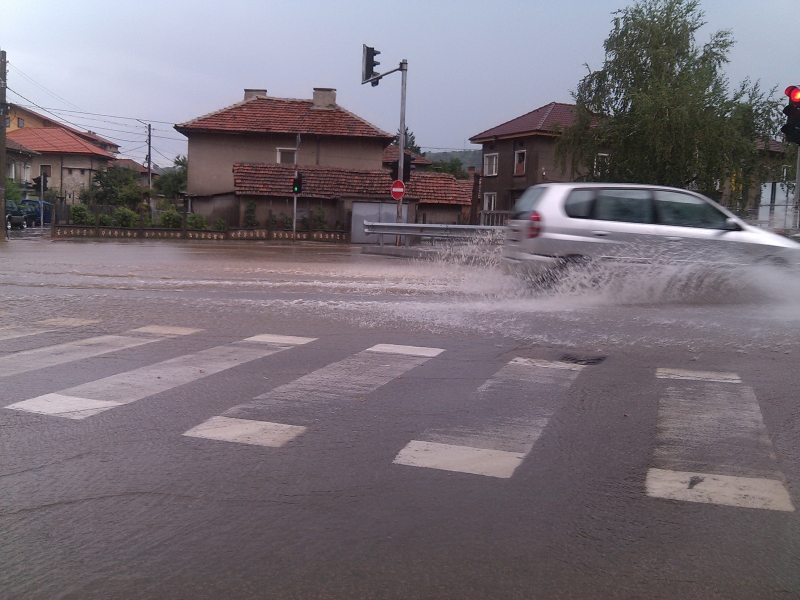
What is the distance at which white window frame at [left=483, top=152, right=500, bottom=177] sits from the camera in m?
46.2

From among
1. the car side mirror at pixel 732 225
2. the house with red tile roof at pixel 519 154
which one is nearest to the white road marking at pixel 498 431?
the car side mirror at pixel 732 225

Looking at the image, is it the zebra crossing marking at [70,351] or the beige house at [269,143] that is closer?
Answer: the zebra crossing marking at [70,351]

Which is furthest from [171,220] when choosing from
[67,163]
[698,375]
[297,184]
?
[67,163]

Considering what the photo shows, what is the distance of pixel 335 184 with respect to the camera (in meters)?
38.3

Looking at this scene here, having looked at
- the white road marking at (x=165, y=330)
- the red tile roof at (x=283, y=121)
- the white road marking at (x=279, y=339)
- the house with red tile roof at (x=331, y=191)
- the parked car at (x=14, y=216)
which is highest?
the red tile roof at (x=283, y=121)

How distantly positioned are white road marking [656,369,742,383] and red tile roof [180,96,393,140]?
36.7 meters

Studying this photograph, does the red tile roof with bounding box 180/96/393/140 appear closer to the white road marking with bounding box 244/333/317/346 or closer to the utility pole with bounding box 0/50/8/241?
the utility pole with bounding box 0/50/8/241

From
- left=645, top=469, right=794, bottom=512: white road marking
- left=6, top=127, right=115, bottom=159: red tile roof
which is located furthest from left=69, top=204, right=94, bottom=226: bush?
left=6, top=127, right=115, bottom=159: red tile roof

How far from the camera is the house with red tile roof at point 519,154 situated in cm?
4259

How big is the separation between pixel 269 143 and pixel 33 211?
1587 centimetres

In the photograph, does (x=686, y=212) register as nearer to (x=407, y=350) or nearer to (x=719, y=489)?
(x=407, y=350)

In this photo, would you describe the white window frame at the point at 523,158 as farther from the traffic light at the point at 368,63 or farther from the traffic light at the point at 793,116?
the traffic light at the point at 793,116

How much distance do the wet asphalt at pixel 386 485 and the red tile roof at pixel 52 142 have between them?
6830 cm

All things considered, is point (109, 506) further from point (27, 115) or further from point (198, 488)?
point (27, 115)
